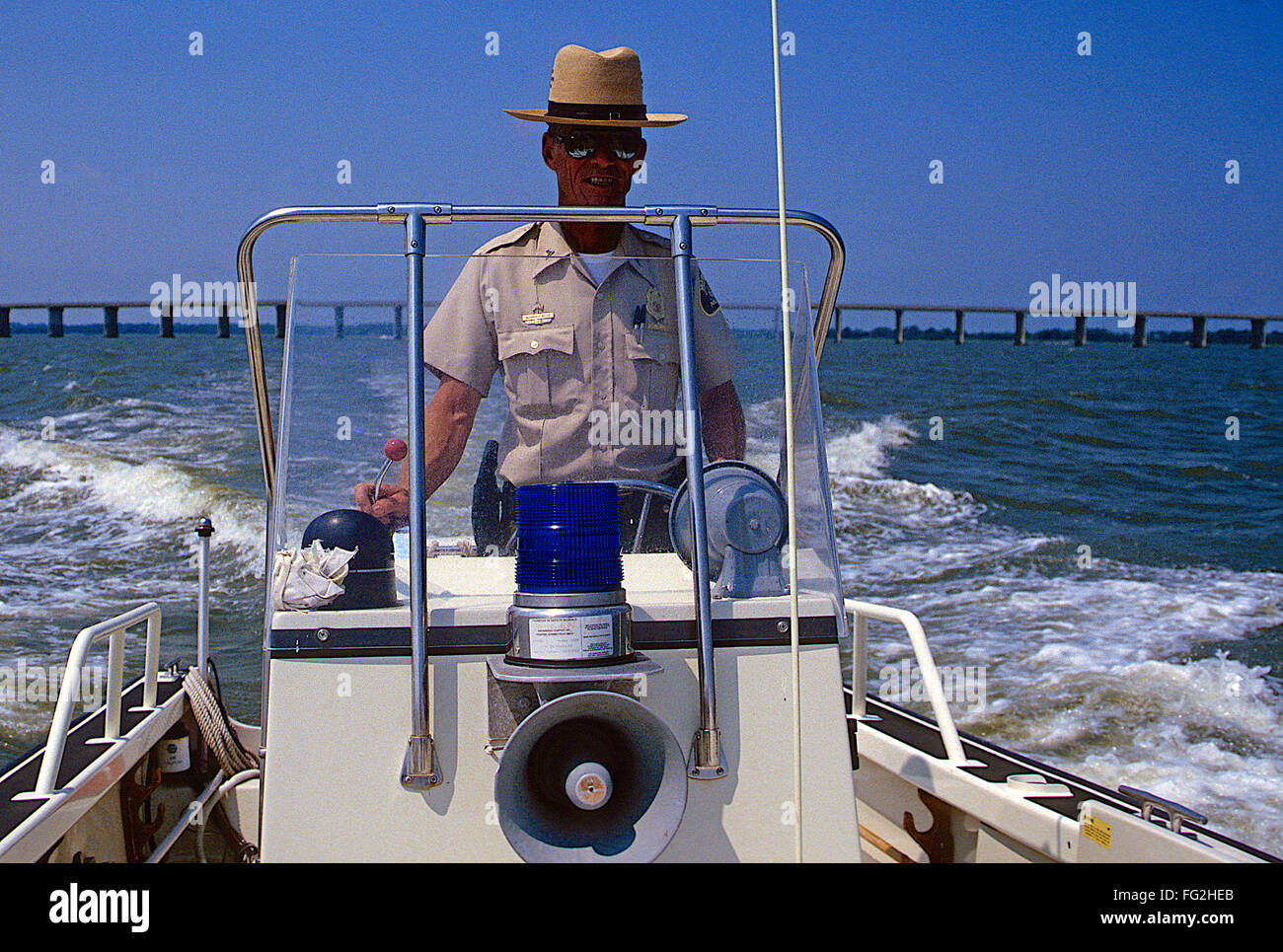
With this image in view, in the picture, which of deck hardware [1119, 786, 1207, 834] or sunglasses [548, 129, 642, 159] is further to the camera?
sunglasses [548, 129, 642, 159]

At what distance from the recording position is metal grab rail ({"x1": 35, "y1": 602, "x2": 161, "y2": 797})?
2.38m

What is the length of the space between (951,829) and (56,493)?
11120 millimetres

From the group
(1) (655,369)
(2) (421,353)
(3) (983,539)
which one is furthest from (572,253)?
(3) (983,539)

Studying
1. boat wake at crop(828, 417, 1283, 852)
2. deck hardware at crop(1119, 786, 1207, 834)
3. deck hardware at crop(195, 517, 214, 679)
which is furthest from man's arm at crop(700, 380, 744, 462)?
boat wake at crop(828, 417, 1283, 852)

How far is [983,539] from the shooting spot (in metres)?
11.0

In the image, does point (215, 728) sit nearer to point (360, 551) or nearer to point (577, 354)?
point (360, 551)

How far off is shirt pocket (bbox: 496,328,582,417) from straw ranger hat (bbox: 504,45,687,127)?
0.59 metres

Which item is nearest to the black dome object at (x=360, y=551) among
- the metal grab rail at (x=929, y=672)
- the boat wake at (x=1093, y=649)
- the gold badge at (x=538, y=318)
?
the gold badge at (x=538, y=318)

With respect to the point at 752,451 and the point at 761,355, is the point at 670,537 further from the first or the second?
the point at 761,355

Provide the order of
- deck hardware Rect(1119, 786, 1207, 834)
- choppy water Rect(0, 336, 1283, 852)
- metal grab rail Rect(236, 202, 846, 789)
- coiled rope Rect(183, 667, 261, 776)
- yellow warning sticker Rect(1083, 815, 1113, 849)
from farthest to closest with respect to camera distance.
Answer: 1. choppy water Rect(0, 336, 1283, 852)
2. coiled rope Rect(183, 667, 261, 776)
3. yellow warning sticker Rect(1083, 815, 1113, 849)
4. deck hardware Rect(1119, 786, 1207, 834)
5. metal grab rail Rect(236, 202, 846, 789)

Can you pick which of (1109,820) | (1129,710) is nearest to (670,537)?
(1109,820)

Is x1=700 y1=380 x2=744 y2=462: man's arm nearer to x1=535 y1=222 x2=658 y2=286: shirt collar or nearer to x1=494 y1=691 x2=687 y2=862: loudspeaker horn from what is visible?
x1=535 y1=222 x2=658 y2=286: shirt collar

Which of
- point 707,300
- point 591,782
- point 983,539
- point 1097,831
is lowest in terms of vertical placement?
point 983,539

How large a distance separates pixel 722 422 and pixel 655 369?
15 cm
